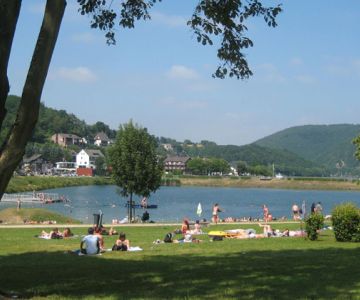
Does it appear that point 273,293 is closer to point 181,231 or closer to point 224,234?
point 224,234

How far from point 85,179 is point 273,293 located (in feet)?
494

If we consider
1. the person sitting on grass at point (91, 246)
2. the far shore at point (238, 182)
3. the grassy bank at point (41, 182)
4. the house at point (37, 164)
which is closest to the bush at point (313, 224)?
the person sitting on grass at point (91, 246)

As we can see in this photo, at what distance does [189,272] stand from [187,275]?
18.3 inches

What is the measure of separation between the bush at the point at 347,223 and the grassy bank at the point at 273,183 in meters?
149

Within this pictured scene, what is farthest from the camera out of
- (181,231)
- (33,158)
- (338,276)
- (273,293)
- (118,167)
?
(33,158)

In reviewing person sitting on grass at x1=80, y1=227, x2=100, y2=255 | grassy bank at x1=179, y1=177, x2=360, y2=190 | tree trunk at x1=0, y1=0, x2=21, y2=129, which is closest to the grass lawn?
person sitting on grass at x1=80, y1=227, x2=100, y2=255

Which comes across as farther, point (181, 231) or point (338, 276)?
point (181, 231)

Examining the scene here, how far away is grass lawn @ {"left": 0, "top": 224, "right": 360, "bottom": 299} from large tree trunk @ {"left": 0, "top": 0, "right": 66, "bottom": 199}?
2.26 meters

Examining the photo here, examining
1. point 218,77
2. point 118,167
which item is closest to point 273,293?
point 218,77

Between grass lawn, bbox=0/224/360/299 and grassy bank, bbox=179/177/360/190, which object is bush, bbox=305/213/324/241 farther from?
grassy bank, bbox=179/177/360/190

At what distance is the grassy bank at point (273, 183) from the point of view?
6550 inches

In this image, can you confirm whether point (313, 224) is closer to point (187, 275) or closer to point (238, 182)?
point (187, 275)

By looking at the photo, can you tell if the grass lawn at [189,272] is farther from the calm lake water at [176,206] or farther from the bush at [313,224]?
the calm lake water at [176,206]

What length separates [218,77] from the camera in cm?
1307
